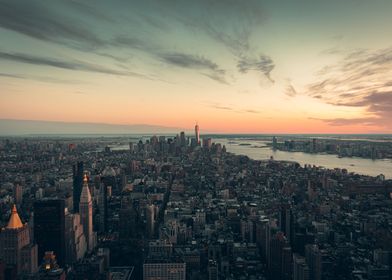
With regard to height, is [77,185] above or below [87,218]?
above

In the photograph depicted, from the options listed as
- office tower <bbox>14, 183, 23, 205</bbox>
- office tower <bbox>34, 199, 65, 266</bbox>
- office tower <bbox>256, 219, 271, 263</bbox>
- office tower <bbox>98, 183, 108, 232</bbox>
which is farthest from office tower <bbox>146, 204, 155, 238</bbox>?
office tower <bbox>14, 183, 23, 205</bbox>

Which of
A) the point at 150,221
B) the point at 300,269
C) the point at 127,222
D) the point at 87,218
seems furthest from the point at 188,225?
the point at 300,269

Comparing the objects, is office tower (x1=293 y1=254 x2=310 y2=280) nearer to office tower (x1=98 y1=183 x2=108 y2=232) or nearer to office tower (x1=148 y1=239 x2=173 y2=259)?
office tower (x1=148 y1=239 x2=173 y2=259)

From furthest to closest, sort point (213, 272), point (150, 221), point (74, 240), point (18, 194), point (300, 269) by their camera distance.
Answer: point (18, 194), point (150, 221), point (74, 240), point (213, 272), point (300, 269)

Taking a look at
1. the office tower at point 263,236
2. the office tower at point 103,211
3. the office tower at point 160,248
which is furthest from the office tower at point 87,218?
the office tower at point 263,236

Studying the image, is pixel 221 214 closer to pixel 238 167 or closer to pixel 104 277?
pixel 104 277

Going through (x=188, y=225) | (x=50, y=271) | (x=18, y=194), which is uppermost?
(x=18, y=194)

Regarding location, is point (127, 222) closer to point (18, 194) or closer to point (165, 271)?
point (165, 271)

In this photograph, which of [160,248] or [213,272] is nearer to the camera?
[213,272]
